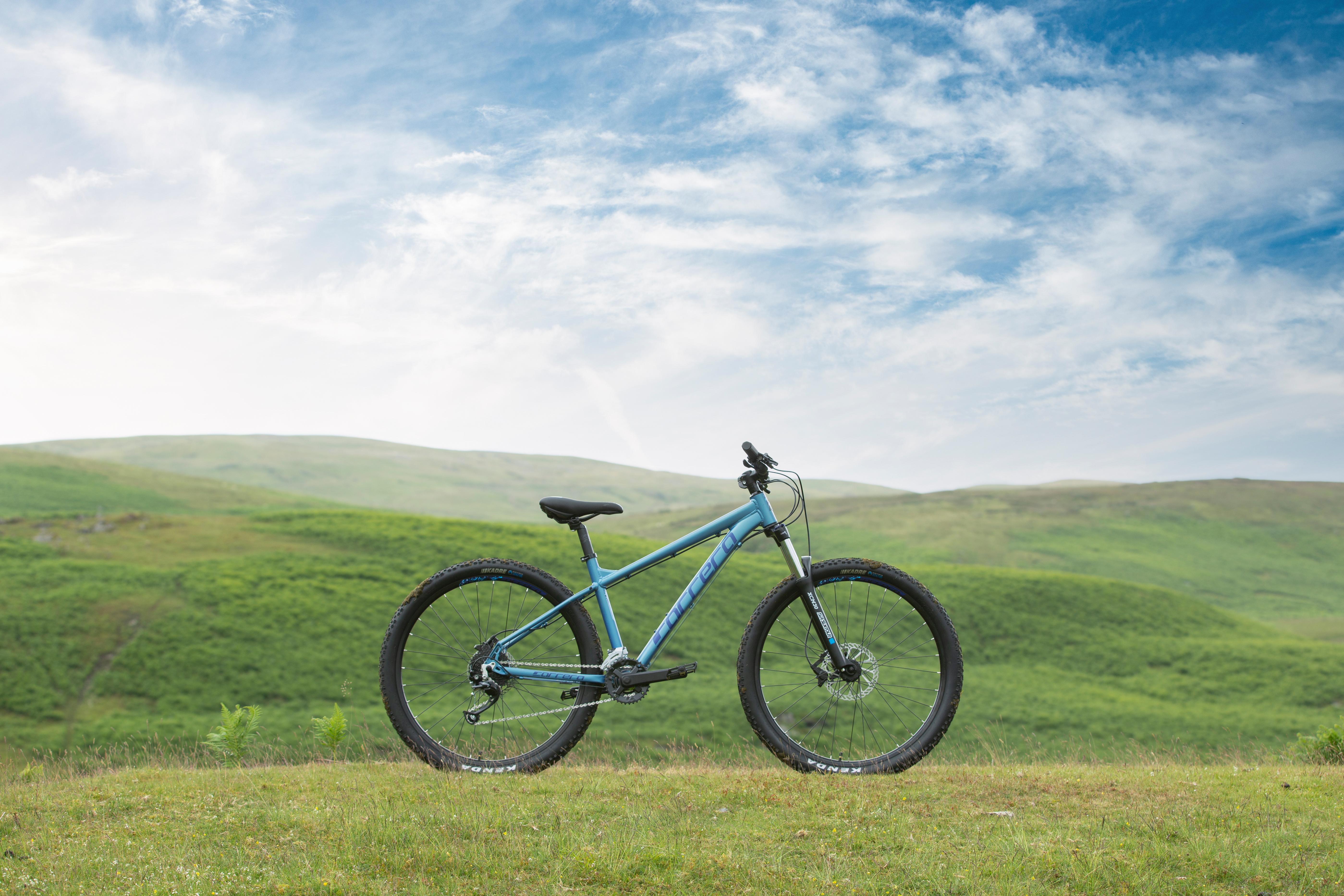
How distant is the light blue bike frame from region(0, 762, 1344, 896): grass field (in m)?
0.80

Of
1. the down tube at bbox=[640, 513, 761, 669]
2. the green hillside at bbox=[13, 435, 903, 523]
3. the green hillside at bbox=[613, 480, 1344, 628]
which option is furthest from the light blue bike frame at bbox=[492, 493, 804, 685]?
the green hillside at bbox=[13, 435, 903, 523]

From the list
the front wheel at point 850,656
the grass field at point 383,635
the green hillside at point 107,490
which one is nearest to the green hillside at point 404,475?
the green hillside at point 107,490

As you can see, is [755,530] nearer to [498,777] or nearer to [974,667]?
[498,777]

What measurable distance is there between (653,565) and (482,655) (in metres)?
1.46

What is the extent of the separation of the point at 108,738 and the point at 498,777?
1901 centimetres

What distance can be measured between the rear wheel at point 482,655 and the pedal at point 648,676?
244 mm

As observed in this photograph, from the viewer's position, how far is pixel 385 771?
281 inches

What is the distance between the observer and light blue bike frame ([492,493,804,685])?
6367 mm

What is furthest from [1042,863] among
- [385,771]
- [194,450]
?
[194,450]

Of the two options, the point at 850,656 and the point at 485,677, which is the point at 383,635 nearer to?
the point at 485,677

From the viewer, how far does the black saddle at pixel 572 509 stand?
21.5ft

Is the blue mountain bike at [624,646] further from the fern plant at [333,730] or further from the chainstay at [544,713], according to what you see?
the fern plant at [333,730]

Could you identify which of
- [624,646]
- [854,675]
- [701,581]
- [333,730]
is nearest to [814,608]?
[854,675]

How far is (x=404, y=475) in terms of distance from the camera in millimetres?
142750
